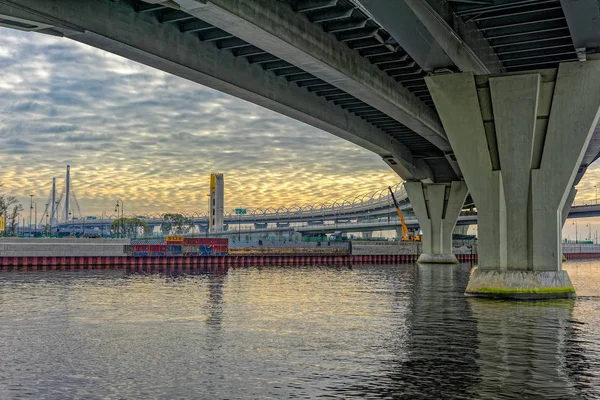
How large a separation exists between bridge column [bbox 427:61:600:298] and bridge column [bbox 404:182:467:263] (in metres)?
54.3

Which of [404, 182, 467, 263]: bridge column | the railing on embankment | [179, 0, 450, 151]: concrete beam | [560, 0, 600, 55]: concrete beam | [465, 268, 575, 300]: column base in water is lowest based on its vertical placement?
the railing on embankment

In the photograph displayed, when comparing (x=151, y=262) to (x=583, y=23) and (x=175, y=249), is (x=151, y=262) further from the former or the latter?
(x=583, y=23)

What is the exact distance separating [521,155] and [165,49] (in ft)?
58.2

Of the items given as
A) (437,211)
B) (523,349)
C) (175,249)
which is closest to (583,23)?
(523,349)

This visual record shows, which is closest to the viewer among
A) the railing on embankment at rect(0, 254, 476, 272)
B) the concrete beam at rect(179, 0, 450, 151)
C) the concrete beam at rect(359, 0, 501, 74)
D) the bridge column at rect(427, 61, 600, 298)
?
the concrete beam at rect(179, 0, 450, 151)

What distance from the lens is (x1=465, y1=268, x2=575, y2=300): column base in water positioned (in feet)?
109

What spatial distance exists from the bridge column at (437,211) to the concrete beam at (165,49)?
46.2 meters

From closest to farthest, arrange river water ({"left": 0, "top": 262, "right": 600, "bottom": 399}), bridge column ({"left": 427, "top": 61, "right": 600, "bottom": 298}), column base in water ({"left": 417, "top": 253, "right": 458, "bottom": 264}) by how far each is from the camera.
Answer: river water ({"left": 0, "top": 262, "right": 600, "bottom": 399}) < bridge column ({"left": 427, "top": 61, "right": 600, "bottom": 298}) < column base in water ({"left": 417, "top": 253, "right": 458, "bottom": 264})

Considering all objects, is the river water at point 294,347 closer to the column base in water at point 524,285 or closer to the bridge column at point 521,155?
the column base in water at point 524,285

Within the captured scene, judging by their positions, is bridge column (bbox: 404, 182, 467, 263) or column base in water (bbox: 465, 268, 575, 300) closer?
column base in water (bbox: 465, 268, 575, 300)

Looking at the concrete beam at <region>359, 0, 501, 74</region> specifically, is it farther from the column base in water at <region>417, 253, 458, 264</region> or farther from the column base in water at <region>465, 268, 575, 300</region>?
the column base in water at <region>417, 253, 458, 264</region>

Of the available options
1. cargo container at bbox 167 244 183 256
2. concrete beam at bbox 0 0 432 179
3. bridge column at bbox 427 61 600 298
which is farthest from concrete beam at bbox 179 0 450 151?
cargo container at bbox 167 244 183 256

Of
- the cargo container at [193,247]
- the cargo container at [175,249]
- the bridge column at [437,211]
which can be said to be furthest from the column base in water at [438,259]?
the cargo container at [175,249]

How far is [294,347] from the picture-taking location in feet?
65.9
